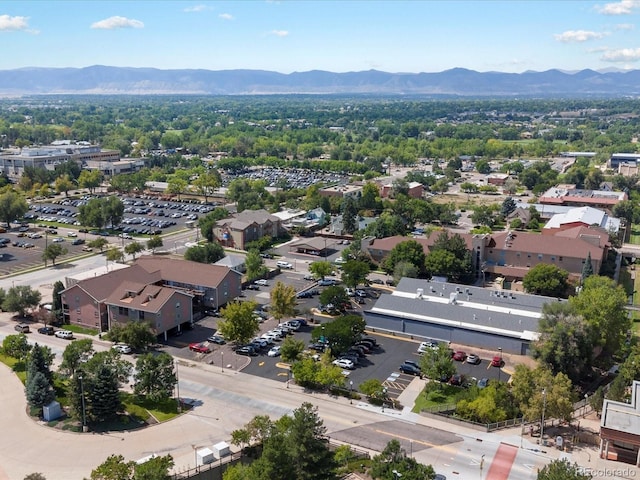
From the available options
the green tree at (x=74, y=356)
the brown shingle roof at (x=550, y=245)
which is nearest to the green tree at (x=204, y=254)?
the green tree at (x=74, y=356)

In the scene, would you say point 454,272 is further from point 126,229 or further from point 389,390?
point 126,229

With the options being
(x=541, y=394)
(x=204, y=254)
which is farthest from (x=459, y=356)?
(x=204, y=254)

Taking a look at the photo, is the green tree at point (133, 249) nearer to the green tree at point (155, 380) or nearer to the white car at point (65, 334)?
the white car at point (65, 334)

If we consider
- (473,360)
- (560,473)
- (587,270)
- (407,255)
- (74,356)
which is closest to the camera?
(560,473)

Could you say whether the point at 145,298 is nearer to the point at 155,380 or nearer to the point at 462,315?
the point at 155,380

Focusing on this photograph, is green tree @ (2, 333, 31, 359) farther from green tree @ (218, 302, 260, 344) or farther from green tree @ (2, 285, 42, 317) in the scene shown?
green tree @ (218, 302, 260, 344)

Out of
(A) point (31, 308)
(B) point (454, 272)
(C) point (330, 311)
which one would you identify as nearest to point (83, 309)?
(A) point (31, 308)
